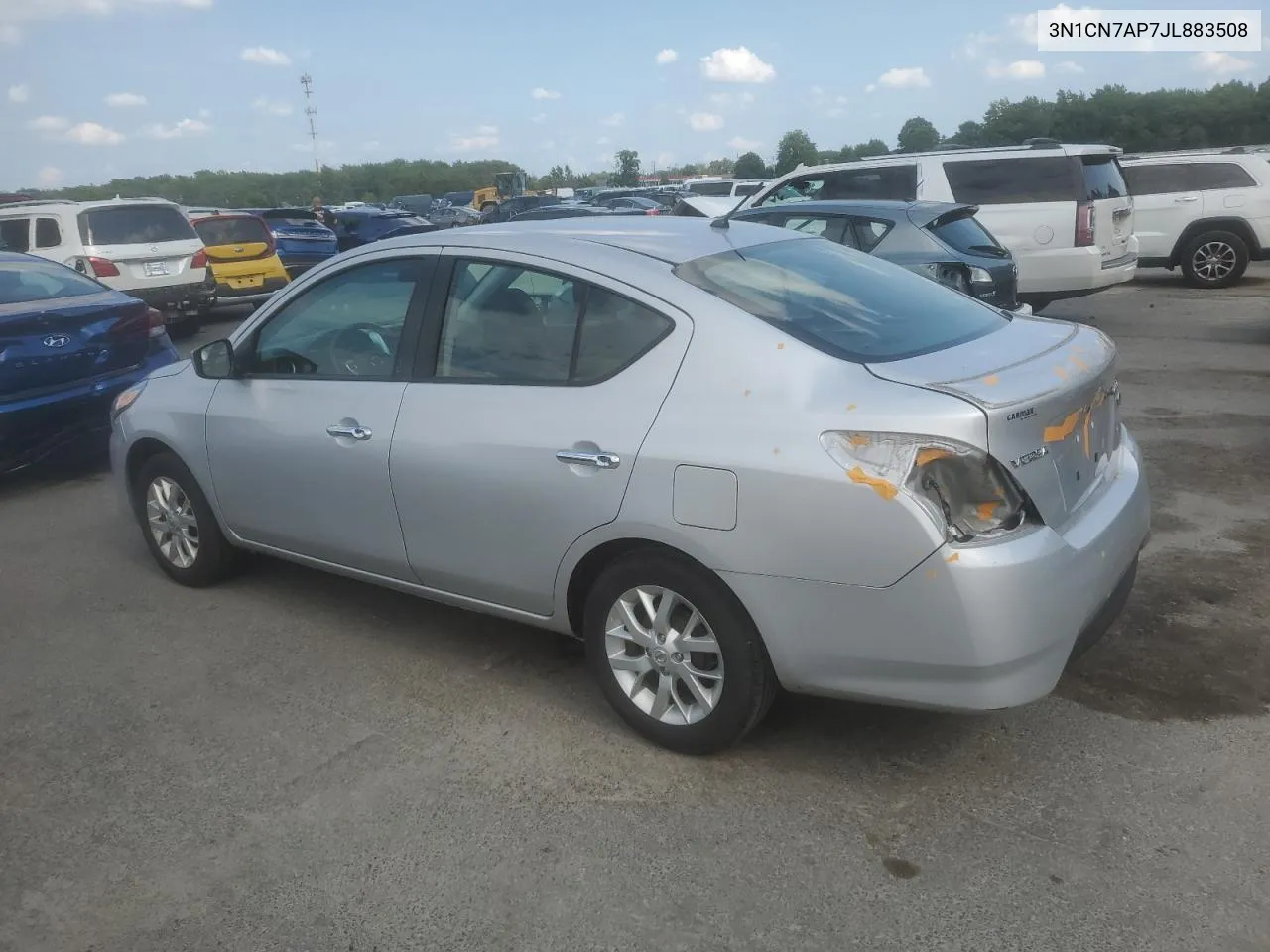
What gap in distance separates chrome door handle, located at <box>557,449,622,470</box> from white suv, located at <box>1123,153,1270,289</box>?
13668mm

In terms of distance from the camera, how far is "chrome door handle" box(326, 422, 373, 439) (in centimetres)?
410

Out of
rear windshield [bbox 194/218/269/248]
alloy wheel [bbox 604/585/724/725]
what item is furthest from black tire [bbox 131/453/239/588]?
rear windshield [bbox 194/218/269/248]

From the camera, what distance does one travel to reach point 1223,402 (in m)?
8.09

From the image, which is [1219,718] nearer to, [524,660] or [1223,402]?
[524,660]

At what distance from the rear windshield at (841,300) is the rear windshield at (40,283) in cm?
555

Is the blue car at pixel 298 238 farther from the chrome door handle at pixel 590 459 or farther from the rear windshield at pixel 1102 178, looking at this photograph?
the chrome door handle at pixel 590 459

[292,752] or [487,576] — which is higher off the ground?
[487,576]

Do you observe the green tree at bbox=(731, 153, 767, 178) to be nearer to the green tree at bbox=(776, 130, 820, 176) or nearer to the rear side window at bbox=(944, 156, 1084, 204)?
the green tree at bbox=(776, 130, 820, 176)

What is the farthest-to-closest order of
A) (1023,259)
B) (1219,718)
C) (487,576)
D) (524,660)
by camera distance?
1. (1023,259)
2. (524,660)
3. (487,576)
4. (1219,718)

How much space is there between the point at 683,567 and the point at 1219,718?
1864 mm

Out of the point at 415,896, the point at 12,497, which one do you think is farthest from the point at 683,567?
the point at 12,497

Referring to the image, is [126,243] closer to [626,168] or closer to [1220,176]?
[1220,176]

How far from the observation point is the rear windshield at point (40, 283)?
7305 mm

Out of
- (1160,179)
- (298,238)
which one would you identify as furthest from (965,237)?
(298,238)
